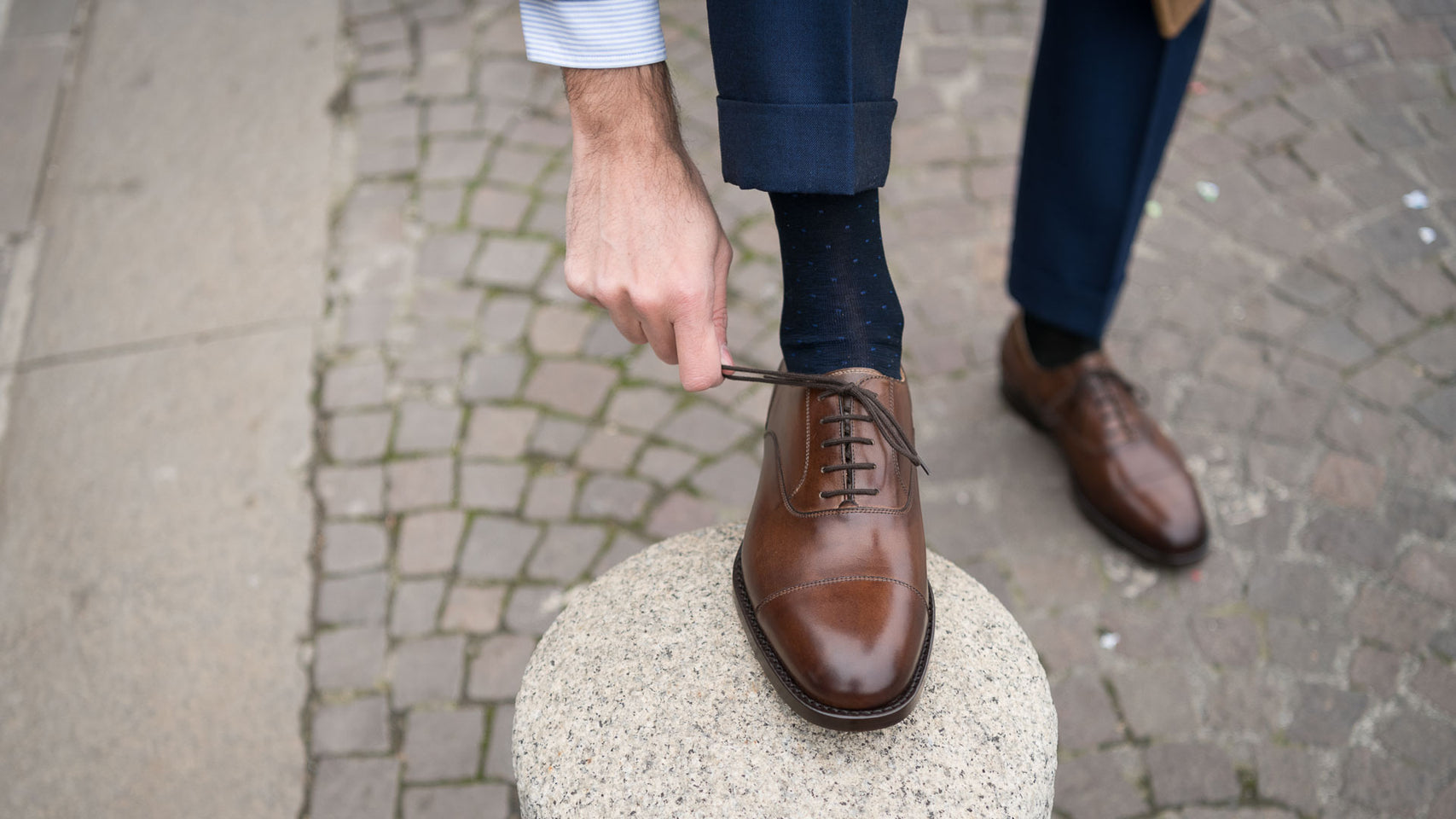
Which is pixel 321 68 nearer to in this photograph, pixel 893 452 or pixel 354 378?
pixel 354 378

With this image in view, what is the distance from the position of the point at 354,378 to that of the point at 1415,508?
324 centimetres

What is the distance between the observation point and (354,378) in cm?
317

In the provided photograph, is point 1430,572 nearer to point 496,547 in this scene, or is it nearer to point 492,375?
point 496,547

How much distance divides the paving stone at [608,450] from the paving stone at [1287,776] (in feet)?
6.03

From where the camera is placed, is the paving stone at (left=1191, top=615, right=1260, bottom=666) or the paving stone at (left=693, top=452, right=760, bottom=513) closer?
the paving stone at (left=1191, top=615, right=1260, bottom=666)

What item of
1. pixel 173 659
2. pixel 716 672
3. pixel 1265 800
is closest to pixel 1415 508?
pixel 1265 800

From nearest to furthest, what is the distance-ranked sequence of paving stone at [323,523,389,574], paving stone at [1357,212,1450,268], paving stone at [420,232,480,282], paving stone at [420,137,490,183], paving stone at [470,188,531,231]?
paving stone at [323,523,389,574]
paving stone at [1357,212,1450,268]
paving stone at [420,232,480,282]
paving stone at [470,188,531,231]
paving stone at [420,137,490,183]

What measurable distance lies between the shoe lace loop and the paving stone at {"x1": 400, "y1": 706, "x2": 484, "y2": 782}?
1311 mm

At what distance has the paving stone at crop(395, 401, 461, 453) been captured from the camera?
3.00m

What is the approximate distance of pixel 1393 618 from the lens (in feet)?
8.35

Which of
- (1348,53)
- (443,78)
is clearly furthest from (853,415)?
(1348,53)

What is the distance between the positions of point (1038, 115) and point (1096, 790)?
1.68 meters

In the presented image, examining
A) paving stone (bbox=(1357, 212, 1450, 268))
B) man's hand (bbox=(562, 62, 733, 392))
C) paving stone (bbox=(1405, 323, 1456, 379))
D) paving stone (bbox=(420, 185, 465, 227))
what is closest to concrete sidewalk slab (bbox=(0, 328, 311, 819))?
paving stone (bbox=(420, 185, 465, 227))

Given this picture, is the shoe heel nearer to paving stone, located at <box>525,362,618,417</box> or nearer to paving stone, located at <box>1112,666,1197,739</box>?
paving stone, located at <box>1112,666,1197,739</box>
